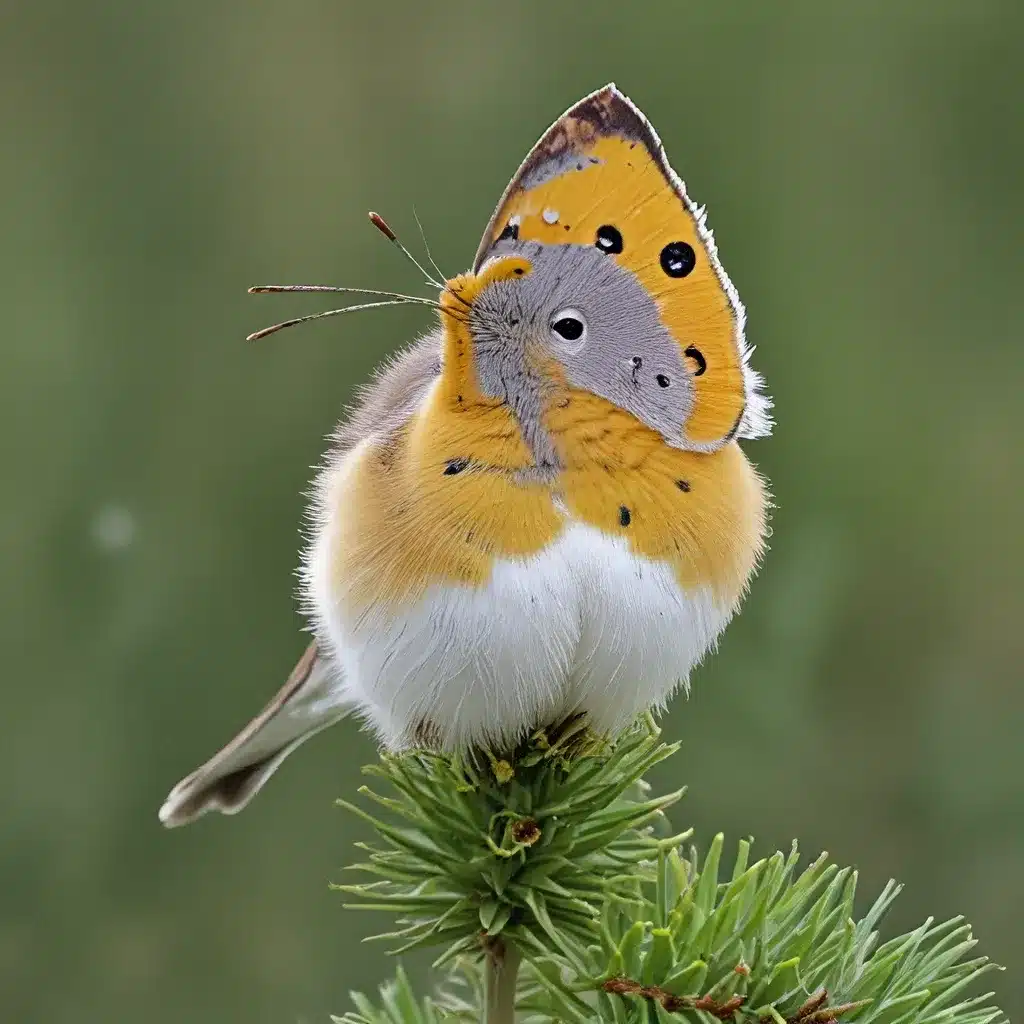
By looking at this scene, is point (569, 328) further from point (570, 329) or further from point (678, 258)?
point (678, 258)

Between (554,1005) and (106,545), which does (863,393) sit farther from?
(554,1005)

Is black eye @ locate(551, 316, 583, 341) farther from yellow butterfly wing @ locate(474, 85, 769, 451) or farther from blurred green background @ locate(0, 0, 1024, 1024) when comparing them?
blurred green background @ locate(0, 0, 1024, 1024)

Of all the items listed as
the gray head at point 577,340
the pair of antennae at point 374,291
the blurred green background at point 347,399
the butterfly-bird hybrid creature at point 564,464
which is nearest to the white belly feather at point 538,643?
the butterfly-bird hybrid creature at point 564,464

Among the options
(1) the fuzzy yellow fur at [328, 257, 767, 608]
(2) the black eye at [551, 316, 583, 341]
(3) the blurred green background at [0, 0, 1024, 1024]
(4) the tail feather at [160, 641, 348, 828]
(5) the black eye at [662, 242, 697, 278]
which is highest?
(3) the blurred green background at [0, 0, 1024, 1024]

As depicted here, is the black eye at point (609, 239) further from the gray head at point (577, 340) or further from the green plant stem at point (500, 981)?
the green plant stem at point (500, 981)

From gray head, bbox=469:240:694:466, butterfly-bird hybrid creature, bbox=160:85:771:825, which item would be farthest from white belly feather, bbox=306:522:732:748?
gray head, bbox=469:240:694:466
